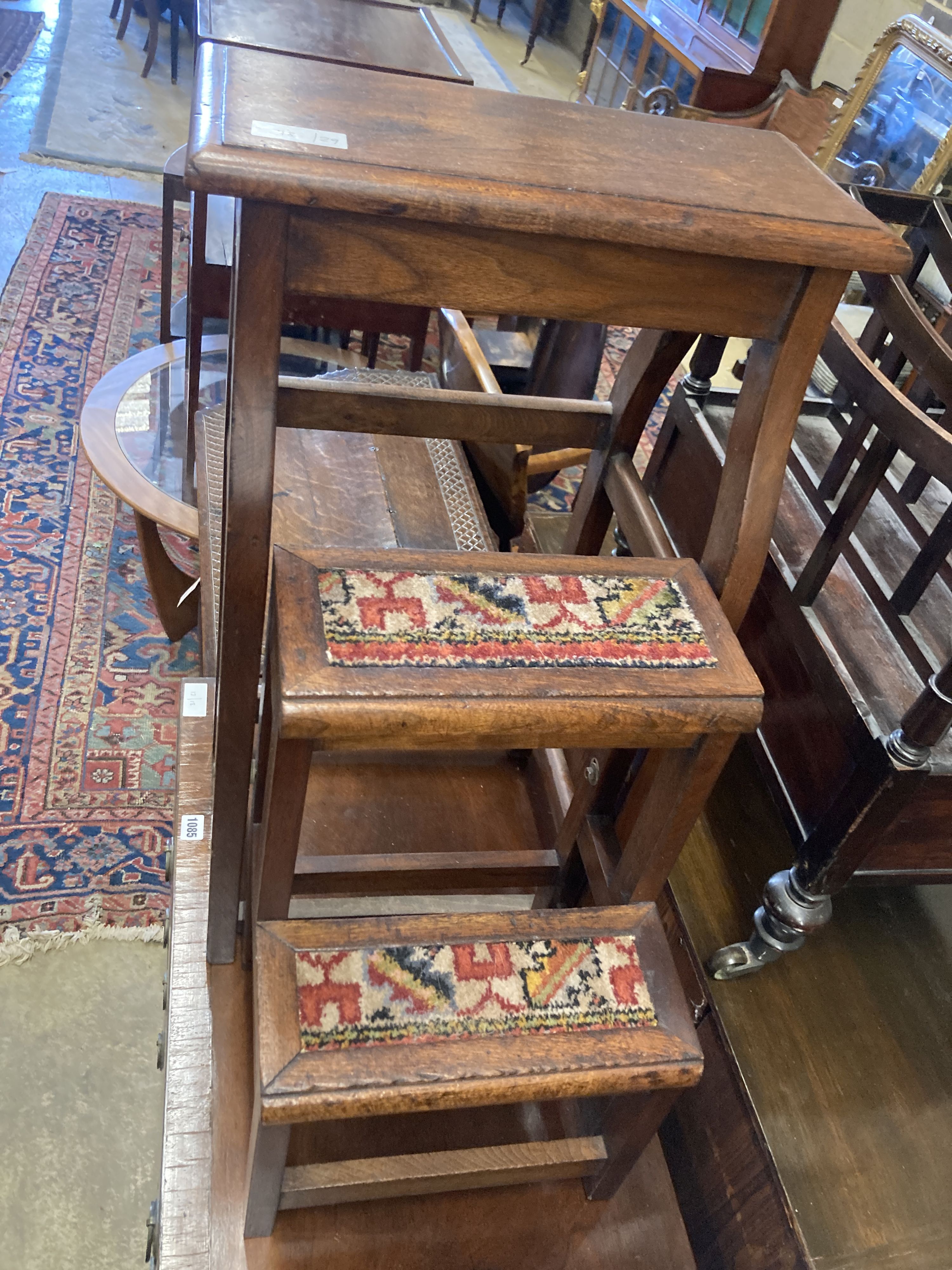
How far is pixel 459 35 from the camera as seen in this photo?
253 inches

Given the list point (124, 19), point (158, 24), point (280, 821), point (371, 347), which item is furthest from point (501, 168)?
point (124, 19)

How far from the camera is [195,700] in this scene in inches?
62.3

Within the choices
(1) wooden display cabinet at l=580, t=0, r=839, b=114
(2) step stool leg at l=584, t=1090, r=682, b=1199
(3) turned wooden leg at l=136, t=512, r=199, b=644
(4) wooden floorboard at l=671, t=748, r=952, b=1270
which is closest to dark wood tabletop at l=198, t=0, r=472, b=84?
(1) wooden display cabinet at l=580, t=0, r=839, b=114

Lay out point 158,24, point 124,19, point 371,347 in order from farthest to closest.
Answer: point 124,19 < point 158,24 < point 371,347

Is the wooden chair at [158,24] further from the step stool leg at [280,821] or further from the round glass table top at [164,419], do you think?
the step stool leg at [280,821]

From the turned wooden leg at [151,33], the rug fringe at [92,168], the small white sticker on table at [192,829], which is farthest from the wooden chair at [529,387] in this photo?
the turned wooden leg at [151,33]

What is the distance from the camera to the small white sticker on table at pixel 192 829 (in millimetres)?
1403

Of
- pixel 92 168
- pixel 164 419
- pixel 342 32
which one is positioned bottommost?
pixel 92 168

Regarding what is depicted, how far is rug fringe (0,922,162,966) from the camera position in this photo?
1741mm

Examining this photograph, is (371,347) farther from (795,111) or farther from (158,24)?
(158,24)

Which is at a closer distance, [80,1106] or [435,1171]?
[435,1171]

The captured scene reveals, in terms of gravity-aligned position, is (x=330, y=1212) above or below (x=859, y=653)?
below

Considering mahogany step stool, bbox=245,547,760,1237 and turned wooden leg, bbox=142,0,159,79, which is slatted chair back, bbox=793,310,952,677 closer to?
mahogany step stool, bbox=245,547,760,1237

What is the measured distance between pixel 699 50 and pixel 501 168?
3.97 metres
